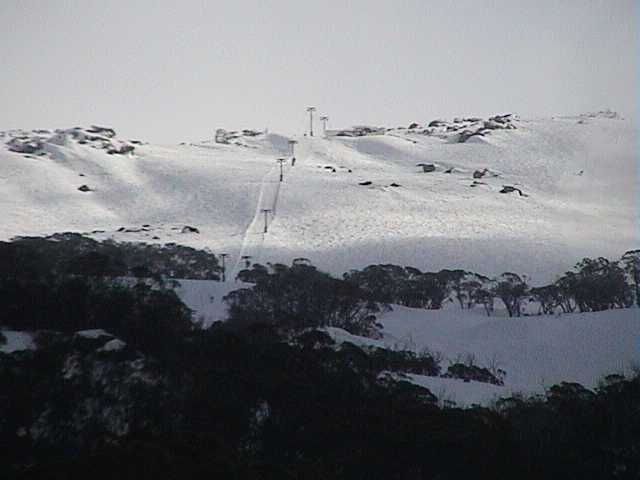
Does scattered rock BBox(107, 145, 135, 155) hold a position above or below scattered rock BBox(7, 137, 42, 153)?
above

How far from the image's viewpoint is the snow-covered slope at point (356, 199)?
52531mm

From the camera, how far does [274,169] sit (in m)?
85.3

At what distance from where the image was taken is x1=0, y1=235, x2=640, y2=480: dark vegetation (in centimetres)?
1139

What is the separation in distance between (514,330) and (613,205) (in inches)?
1926

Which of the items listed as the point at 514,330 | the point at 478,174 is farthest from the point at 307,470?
the point at 478,174

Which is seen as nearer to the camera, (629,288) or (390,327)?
(390,327)

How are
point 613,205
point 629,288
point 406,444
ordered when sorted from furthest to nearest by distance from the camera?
point 613,205 < point 629,288 < point 406,444

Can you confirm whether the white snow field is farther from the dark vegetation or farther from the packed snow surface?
A: the dark vegetation

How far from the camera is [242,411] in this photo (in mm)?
14219

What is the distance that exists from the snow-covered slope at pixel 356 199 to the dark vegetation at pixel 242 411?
2787cm

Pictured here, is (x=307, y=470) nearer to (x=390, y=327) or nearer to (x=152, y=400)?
(x=152, y=400)

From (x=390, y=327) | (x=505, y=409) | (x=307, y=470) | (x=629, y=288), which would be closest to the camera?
(x=307, y=470)

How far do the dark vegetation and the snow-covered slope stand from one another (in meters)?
27.9

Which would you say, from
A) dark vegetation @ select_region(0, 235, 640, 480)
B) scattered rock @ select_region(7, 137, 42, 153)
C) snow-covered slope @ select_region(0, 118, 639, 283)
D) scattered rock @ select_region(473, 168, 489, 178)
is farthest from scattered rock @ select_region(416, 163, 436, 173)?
dark vegetation @ select_region(0, 235, 640, 480)
